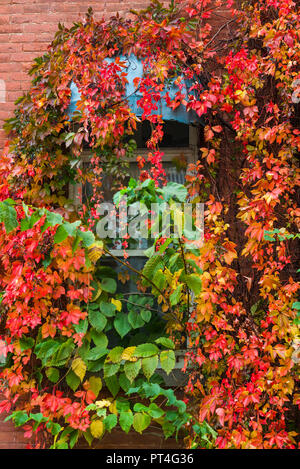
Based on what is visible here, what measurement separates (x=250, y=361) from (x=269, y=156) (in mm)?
1546

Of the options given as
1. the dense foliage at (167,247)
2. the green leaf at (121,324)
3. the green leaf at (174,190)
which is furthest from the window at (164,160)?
the green leaf at (174,190)

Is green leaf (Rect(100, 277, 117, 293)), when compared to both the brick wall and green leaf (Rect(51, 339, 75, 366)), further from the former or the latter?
the brick wall

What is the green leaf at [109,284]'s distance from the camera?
3891mm

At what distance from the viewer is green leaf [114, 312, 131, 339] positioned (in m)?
3.88

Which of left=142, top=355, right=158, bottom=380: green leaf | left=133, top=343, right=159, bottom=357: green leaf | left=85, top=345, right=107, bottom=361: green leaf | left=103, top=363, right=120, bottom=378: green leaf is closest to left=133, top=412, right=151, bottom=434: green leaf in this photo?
left=142, top=355, right=158, bottom=380: green leaf

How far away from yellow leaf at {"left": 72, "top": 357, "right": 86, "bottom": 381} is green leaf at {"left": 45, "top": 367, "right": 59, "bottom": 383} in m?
0.23

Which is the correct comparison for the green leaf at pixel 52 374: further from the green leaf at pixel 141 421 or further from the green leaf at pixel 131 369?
the green leaf at pixel 141 421

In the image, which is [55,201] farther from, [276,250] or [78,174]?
[276,250]

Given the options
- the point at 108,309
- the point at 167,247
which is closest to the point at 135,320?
the point at 108,309

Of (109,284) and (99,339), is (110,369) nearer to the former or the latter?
(99,339)

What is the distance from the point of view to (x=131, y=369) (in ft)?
11.7

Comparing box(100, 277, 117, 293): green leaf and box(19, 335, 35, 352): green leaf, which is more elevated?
box(100, 277, 117, 293): green leaf

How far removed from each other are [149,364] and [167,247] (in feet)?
2.70

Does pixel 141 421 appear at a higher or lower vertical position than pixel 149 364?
lower
